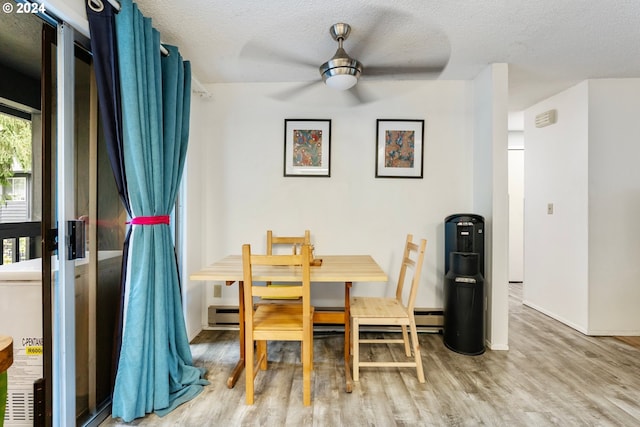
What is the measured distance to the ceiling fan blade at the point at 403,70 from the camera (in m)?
2.55

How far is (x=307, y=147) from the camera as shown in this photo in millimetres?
2969

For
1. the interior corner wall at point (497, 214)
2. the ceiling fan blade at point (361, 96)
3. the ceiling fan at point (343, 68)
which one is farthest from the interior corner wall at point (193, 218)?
the interior corner wall at point (497, 214)

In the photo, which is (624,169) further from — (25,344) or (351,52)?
(25,344)

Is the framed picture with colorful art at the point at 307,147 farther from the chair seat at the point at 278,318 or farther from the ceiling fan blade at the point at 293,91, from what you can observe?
the chair seat at the point at 278,318

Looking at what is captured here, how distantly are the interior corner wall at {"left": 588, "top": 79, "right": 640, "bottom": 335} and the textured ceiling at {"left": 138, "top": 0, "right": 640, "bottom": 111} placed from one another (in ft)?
0.83

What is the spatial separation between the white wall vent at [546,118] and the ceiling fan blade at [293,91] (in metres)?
2.62

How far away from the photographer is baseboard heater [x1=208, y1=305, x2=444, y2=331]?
2.90 m

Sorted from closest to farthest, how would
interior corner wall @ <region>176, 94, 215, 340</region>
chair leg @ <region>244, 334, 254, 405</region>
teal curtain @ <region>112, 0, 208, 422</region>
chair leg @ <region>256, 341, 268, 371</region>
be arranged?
teal curtain @ <region>112, 0, 208, 422</region>, chair leg @ <region>244, 334, 254, 405</region>, chair leg @ <region>256, 341, 268, 371</region>, interior corner wall @ <region>176, 94, 215, 340</region>

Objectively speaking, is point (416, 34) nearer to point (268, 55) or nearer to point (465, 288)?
point (268, 55)

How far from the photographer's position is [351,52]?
7.82 feet

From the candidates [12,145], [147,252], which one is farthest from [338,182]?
[12,145]

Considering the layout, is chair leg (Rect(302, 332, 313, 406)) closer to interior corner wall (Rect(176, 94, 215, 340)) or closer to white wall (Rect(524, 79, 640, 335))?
interior corner wall (Rect(176, 94, 215, 340))

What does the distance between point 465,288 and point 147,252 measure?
2.36 metres

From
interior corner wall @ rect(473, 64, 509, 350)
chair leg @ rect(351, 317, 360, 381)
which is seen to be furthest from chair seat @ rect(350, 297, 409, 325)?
interior corner wall @ rect(473, 64, 509, 350)
